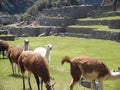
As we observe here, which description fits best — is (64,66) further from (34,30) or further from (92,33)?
(34,30)

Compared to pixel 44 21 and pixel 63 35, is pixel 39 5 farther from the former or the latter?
pixel 63 35

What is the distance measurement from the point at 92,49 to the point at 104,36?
693cm

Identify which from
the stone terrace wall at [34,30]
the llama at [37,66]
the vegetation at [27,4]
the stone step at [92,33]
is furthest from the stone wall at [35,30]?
the llama at [37,66]

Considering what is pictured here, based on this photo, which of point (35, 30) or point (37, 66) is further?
point (35, 30)

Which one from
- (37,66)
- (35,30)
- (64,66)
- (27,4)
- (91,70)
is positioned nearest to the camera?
(91,70)

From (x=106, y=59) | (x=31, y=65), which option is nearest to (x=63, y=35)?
(x=106, y=59)

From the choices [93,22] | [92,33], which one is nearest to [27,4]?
[93,22]

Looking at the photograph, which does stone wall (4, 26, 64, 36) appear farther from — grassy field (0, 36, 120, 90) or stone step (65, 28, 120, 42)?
grassy field (0, 36, 120, 90)

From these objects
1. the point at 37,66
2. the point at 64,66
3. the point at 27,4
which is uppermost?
the point at 37,66

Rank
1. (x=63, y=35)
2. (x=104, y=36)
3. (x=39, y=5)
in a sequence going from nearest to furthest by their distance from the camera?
(x=104, y=36) → (x=63, y=35) → (x=39, y=5)

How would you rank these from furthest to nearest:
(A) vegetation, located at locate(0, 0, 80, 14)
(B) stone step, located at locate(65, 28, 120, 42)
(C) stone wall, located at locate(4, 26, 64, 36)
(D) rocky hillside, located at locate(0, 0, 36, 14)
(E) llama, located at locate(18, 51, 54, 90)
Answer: (D) rocky hillside, located at locate(0, 0, 36, 14) < (A) vegetation, located at locate(0, 0, 80, 14) < (C) stone wall, located at locate(4, 26, 64, 36) < (B) stone step, located at locate(65, 28, 120, 42) < (E) llama, located at locate(18, 51, 54, 90)

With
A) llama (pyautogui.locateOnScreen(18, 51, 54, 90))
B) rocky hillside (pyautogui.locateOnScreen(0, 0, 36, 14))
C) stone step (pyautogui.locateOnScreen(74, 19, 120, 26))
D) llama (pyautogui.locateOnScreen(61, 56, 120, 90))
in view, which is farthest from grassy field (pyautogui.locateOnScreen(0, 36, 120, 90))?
rocky hillside (pyautogui.locateOnScreen(0, 0, 36, 14))

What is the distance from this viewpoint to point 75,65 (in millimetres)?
10930

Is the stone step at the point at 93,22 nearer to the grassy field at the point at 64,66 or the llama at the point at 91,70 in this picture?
the grassy field at the point at 64,66
